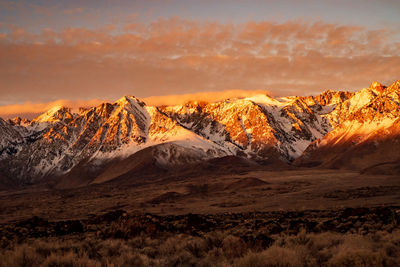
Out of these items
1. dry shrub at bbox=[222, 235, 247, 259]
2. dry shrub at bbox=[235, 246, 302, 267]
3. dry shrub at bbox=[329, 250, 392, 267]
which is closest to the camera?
dry shrub at bbox=[329, 250, 392, 267]

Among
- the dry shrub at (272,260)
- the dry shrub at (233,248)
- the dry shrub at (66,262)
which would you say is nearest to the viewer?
the dry shrub at (272,260)

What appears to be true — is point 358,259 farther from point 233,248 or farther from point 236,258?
point 233,248

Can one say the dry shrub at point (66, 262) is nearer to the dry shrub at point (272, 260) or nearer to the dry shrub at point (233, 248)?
the dry shrub at point (272, 260)

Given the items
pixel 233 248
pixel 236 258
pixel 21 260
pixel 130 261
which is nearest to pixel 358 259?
pixel 236 258

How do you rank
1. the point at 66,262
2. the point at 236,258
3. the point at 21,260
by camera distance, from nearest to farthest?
1. the point at 66,262
2. the point at 21,260
3. the point at 236,258

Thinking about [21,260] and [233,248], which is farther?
[233,248]

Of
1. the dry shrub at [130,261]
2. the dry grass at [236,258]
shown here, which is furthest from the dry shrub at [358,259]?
the dry shrub at [130,261]

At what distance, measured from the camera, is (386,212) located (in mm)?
37125

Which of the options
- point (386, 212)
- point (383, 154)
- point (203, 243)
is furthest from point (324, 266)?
point (383, 154)

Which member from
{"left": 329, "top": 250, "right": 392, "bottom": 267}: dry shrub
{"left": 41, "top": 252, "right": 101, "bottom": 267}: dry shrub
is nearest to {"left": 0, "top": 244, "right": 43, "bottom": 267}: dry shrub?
{"left": 41, "top": 252, "right": 101, "bottom": 267}: dry shrub

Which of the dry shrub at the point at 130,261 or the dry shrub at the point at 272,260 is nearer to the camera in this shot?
the dry shrub at the point at 272,260

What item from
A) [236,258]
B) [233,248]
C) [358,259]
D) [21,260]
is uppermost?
[21,260]

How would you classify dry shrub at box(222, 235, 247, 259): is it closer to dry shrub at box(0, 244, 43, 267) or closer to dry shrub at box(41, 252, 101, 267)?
dry shrub at box(41, 252, 101, 267)

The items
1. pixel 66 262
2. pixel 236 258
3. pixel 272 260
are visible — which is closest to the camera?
pixel 272 260
